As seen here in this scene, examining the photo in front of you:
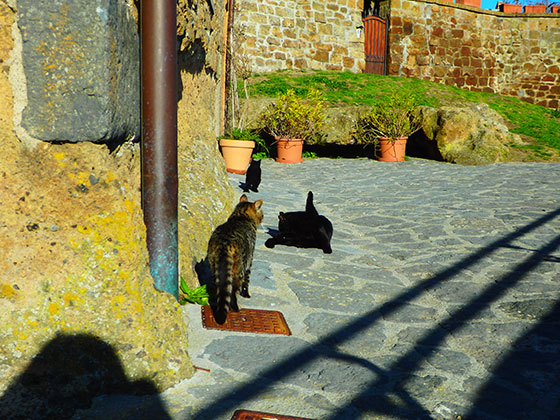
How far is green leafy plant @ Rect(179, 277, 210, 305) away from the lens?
3049mm

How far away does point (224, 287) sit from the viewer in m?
2.84

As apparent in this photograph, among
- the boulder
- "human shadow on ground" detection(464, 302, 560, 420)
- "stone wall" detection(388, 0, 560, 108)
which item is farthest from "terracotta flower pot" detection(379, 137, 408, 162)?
"human shadow on ground" detection(464, 302, 560, 420)

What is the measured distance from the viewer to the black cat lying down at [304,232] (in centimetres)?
445

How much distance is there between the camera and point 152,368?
82.4 inches

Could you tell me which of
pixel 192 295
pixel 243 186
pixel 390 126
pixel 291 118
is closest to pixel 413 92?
pixel 390 126

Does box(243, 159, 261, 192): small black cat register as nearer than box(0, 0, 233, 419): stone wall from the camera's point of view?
No

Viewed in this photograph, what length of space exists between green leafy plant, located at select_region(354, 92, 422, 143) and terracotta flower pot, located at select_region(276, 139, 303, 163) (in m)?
1.82

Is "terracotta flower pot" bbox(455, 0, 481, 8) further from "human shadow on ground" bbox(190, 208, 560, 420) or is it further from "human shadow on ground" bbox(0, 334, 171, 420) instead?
"human shadow on ground" bbox(0, 334, 171, 420)

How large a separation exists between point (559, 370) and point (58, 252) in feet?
7.85

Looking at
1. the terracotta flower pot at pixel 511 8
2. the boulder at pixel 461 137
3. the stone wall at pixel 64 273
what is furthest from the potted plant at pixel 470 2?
the stone wall at pixel 64 273

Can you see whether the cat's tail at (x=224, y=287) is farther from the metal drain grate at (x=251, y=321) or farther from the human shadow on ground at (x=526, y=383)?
the human shadow on ground at (x=526, y=383)

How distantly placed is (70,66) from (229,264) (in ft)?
4.65

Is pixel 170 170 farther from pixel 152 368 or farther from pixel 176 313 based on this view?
pixel 152 368

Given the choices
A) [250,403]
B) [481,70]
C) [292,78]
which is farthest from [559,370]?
[481,70]
